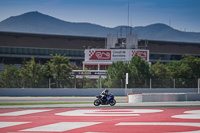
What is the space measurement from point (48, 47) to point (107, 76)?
40451 millimetres

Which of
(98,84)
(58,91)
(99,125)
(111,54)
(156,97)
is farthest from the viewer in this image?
(111,54)

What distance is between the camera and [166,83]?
52.0m

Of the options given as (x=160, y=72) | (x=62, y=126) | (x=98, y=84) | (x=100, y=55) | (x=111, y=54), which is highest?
(x=111, y=54)

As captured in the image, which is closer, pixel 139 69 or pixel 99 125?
pixel 99 125

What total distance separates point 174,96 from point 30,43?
6099 cm

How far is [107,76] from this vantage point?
56.2m

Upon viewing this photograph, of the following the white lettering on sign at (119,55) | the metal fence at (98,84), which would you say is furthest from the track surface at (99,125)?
the white lettering on sign at (119,55)

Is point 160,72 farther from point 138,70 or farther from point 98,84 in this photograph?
point 98,84

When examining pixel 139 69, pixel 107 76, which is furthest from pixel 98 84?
pixel 139 69

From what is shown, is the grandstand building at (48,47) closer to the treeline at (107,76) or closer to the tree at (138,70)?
the treeline at (107,76)

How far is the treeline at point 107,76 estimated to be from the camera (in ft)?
159

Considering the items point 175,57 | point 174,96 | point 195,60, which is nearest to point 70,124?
point 174,96

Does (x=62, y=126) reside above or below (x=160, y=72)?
below

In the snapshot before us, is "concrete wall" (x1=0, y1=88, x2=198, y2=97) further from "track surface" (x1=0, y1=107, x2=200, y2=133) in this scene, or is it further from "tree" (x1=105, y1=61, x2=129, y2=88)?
"track surface" (x1=0, y1=107, x2=200, y2=133)
